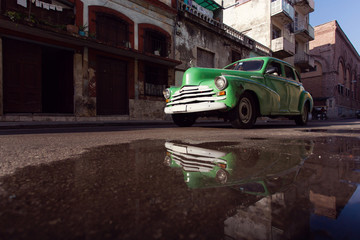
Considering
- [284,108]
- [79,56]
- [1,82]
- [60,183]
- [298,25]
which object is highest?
[298,25]

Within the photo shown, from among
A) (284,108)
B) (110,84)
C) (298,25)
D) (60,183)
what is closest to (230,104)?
(284,108)

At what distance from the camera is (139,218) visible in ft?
1.65

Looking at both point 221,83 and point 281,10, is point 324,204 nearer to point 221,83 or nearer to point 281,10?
point 221,83

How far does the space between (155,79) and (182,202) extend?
34.4ft

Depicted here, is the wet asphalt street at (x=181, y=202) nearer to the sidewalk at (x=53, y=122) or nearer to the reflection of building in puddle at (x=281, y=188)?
the reflection of building in puddle at (x=281, y=188)

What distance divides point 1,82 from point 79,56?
8.68 feet

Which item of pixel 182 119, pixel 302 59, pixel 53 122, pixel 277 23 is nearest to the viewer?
pixel 182 119

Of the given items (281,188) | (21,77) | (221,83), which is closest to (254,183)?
(281,188)

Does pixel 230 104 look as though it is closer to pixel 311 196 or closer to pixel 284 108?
pixel 284 108

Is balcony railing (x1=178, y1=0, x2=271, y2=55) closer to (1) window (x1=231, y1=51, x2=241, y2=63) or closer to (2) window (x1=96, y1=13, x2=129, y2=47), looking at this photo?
(1) window (x1=231, y1=51, x2=241, y2=63)

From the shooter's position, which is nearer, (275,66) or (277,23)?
(275,66)

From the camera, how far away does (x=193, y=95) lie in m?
4.33

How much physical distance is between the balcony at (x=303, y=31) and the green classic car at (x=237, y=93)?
1749 centimetres

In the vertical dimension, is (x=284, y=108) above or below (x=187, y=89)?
below
